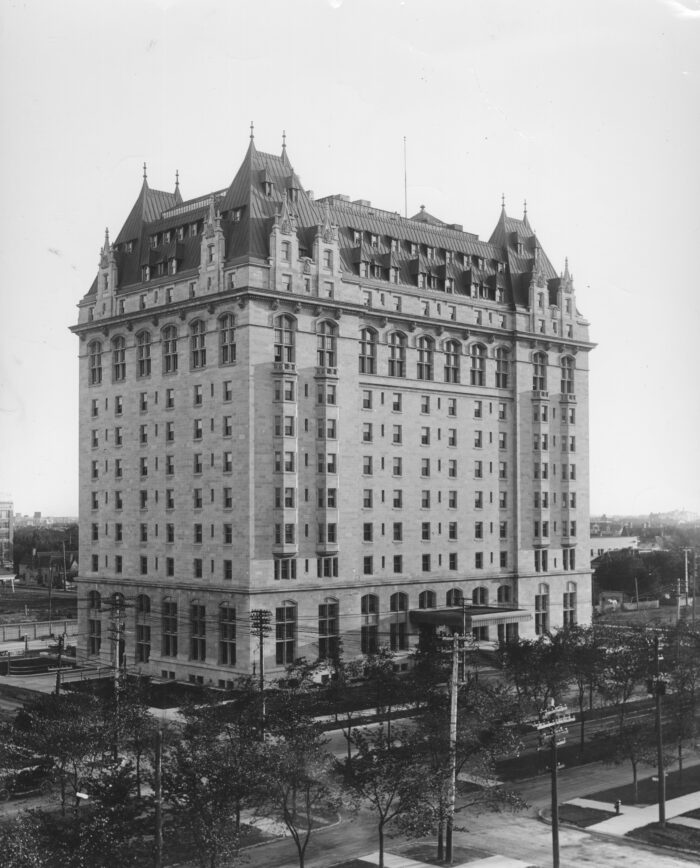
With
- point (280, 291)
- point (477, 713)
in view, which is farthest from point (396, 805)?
point (280, 291)

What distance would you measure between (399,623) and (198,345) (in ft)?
104

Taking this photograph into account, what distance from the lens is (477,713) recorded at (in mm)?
54906

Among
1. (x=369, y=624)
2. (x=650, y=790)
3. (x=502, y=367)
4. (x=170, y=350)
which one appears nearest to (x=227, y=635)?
(x=369, y=624)

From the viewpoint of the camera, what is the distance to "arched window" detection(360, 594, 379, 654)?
97.8 metres

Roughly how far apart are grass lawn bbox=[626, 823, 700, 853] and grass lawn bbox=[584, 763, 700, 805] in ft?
16.9

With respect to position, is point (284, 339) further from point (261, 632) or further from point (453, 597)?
point (453, 597)

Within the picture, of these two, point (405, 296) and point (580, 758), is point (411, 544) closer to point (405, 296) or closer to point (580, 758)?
point (405, 296)

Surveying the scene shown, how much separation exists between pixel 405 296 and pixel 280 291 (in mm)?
16499

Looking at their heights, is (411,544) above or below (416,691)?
above

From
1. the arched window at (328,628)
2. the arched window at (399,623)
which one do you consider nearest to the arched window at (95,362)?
the arched window at (328,628)

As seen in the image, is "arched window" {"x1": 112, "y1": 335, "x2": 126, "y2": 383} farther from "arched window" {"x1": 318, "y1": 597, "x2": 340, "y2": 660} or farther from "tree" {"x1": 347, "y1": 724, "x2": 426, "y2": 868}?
"tree" {"x1": 347, "y1": 724, "x2": 426, "y2": 868}

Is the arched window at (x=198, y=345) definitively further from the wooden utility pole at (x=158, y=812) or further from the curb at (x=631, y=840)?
the wooden utility pole at (x=158, y=812)

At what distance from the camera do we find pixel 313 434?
3728 inches

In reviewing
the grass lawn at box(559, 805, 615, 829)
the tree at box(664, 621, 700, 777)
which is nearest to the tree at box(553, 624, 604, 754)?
the tree at box(664, 621, 700, 777)
